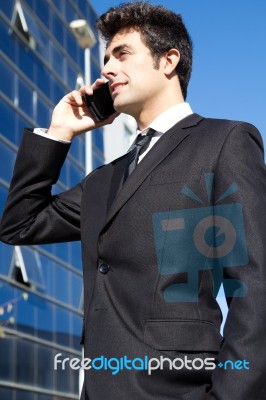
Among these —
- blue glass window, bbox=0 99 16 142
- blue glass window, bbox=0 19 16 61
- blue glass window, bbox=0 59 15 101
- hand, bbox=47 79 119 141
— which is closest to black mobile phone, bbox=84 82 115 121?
hand, bbox=47 79 119 141

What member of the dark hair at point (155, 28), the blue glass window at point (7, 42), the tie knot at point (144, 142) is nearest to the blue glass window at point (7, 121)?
the blue glass window at point (7, 42)

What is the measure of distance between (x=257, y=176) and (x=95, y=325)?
0.78 meters

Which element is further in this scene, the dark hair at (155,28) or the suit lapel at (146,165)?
the dark hair at (155,28)

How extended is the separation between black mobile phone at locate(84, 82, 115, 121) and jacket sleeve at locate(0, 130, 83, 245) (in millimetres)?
398

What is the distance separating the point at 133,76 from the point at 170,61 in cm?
24

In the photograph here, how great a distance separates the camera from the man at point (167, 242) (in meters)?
2.37

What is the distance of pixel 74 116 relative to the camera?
357 cm

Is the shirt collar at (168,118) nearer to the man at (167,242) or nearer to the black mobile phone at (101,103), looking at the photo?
the man at (167,242)

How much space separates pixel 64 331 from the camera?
2139cm

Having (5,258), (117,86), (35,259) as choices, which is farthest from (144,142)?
(35,259)

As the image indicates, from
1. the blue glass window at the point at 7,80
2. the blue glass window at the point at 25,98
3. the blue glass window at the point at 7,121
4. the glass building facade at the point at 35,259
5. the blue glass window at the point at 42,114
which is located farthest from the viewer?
the blue glass window at the point at 42,114

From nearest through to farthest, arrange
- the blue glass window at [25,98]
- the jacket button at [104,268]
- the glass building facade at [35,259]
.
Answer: the jacket button at [104,268] < the glass building facade at [35,259] < the blue glass window at [25,98]

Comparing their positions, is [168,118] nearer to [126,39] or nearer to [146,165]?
[146,165]

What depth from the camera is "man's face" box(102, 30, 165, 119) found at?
9.97ft
